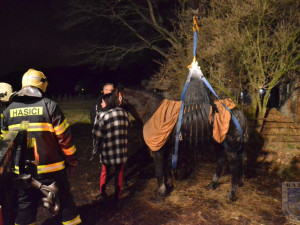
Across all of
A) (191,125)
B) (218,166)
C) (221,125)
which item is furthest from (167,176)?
(221,125)

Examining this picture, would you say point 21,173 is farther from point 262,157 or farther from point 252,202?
point 262,157

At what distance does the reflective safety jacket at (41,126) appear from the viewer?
2.64 m

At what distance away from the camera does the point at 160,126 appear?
4004 mm

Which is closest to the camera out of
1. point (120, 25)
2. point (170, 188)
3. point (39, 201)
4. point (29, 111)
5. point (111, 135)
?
point (29, 111)

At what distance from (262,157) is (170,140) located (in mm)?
3466

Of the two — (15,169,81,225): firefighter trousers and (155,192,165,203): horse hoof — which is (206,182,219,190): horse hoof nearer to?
→ (155,192,165,203): horse hoof

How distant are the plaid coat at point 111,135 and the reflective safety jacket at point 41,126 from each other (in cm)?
113

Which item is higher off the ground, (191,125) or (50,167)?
(191,125)

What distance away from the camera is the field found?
3650 millimetres

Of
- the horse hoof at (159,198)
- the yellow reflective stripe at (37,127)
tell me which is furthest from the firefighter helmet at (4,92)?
the horse hoof at (159,198)

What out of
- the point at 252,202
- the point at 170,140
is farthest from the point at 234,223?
the point at 170,140

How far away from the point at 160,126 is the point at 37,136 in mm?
1985

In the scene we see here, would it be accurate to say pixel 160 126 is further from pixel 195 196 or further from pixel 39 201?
pixel 39 201

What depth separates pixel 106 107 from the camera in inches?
163
